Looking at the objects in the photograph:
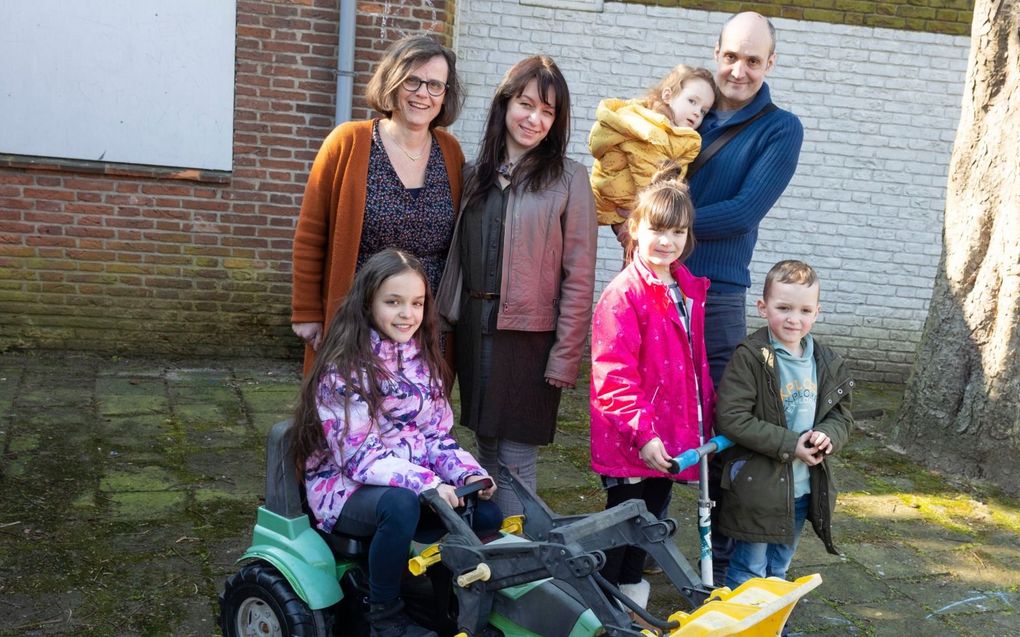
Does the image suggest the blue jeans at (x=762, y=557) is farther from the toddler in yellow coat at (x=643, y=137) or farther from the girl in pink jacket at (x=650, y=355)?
the toddler in yellow coat at (x=643, y=137)

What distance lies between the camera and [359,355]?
301 centimetres

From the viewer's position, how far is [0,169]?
6.60 metres

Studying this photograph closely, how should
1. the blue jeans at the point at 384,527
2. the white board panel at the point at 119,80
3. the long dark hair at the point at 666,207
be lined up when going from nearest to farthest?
the blue jeans at the point at 384,527, the long dark hair at the point at 666,207, the white board panel at the point at 119,80

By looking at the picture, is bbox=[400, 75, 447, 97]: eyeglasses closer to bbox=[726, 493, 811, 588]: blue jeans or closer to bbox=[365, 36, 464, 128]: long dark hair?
bbox=[365, 36, 464, 128]: long dark hair

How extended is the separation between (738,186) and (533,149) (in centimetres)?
73

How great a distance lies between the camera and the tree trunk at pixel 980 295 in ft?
17.7

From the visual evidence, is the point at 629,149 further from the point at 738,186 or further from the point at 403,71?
the point at 403,71

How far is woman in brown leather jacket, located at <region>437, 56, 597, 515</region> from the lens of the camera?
3436 mm

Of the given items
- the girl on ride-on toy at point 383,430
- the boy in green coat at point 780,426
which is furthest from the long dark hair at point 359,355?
the boy in green coat at point 780,426

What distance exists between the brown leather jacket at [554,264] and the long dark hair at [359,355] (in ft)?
1.21

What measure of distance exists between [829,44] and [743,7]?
680 millimetres

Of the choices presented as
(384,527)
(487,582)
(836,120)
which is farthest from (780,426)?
(836,120)

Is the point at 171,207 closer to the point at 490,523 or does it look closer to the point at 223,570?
the point at 223,570

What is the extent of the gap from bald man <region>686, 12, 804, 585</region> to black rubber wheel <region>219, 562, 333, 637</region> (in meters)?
1.40
